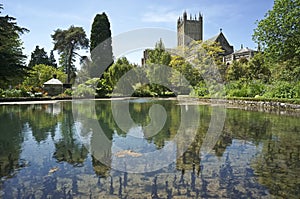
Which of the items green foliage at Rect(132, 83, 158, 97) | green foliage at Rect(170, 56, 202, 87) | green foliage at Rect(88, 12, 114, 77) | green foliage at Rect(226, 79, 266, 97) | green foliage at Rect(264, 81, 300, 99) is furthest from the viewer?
green foliage at Rect(88, 12, 114, 77)

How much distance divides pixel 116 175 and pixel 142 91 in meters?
28.1

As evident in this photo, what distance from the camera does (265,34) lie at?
56.5ft

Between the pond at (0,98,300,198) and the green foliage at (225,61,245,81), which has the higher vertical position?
the green foliage at (225,61,245,81)

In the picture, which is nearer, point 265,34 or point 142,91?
point 265,34

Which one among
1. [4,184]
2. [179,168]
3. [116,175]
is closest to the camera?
[4,184]

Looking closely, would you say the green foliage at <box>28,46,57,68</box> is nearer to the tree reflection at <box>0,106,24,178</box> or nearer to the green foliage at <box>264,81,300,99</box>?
the green foliage at <box>264,81,300,99</box>

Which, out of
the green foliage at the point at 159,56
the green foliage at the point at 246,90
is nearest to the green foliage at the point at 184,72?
the green foliage at the point at 159,56

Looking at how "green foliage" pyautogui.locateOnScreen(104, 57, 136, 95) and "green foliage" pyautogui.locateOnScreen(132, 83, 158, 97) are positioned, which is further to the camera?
"green foliage" pyautogui.locateOnScreen(132, 83, 158, 97)

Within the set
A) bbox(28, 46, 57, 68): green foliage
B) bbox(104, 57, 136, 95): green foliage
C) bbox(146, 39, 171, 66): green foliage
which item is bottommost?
bbox(104, 57, 136, 95): green foliage

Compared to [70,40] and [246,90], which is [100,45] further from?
[246,90]

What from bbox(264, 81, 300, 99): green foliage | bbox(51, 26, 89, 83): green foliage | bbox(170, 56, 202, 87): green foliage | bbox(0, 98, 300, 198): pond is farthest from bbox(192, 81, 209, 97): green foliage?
bbox(51, 26, 89, 83): green foliage

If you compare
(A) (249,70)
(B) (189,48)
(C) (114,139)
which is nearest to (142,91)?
(B) (189,48)

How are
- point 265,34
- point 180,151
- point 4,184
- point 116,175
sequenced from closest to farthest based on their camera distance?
point 4,184 → point 116,175 → point 180,151 → point 265,34

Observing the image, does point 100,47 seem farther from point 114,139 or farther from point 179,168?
point 179,168
